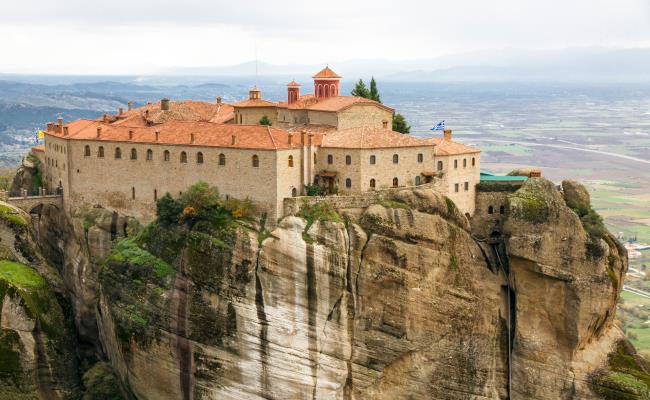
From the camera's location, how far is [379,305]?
6359cm

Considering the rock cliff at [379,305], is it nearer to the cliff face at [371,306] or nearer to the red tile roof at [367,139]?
the cliff face at [371,306]

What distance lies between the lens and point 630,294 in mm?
129875

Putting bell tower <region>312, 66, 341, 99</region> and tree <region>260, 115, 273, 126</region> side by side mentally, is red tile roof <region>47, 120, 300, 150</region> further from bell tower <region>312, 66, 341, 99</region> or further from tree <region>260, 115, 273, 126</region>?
bell tower <region>312, 66, 341, 99</region>

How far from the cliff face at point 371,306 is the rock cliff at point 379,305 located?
0.28 ft

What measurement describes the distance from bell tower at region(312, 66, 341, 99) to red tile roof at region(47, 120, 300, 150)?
12427mm

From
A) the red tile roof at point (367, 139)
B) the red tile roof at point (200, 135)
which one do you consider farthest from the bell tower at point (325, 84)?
the red tile roof at point (200, 135)

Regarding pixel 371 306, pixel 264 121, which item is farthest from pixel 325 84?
pixel 371 306

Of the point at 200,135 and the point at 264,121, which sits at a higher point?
→ the point at 264,121

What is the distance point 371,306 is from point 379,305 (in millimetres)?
487

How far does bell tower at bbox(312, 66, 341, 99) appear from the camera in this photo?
257 feet

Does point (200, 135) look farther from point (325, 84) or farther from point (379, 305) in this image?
point (379, 305)

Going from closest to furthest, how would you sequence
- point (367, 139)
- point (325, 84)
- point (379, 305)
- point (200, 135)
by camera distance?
point (379, 305) < point (367, 139) < point (200, 135) < point (325, 84)

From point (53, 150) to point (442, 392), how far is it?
1345 inches

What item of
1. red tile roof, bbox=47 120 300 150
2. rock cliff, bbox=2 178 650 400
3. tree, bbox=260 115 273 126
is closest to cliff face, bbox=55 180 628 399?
rock cliff, bbox=2 178 650 400
